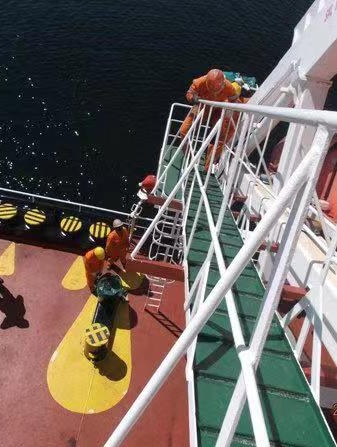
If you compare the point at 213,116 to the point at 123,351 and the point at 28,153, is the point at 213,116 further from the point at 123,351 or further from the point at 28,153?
the point at 28,153

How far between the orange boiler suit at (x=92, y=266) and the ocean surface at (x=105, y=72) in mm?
9816

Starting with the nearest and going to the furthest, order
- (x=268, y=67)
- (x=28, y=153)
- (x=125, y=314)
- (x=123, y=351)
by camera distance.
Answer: (x=123, y=351) → (x=125, y=314) → (x=28, y=153) → (x=268, y=67)

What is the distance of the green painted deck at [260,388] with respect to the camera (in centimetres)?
383

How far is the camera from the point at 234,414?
2.82 m

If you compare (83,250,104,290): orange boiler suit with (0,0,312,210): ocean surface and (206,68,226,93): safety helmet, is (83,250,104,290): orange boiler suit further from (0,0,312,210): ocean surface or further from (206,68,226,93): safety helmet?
(0,0,312,210): ocean surface

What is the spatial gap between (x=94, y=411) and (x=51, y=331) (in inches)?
102

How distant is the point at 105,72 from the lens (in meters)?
27.2

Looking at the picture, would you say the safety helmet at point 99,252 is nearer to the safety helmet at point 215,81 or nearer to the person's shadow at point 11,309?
the person's shadow at point 11,309

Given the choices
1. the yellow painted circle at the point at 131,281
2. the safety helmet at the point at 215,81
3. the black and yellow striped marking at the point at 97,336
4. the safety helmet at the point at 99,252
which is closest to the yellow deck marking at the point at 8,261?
the safety helmet at the point at 99,252

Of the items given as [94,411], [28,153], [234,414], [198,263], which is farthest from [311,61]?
[28,153]

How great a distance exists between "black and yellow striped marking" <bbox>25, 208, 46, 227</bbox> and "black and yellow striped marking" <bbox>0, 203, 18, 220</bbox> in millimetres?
417

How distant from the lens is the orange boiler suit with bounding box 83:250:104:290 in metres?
11.6

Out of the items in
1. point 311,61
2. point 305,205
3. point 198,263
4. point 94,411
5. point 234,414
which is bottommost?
point 94,411

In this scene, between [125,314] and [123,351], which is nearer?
[123,351]
